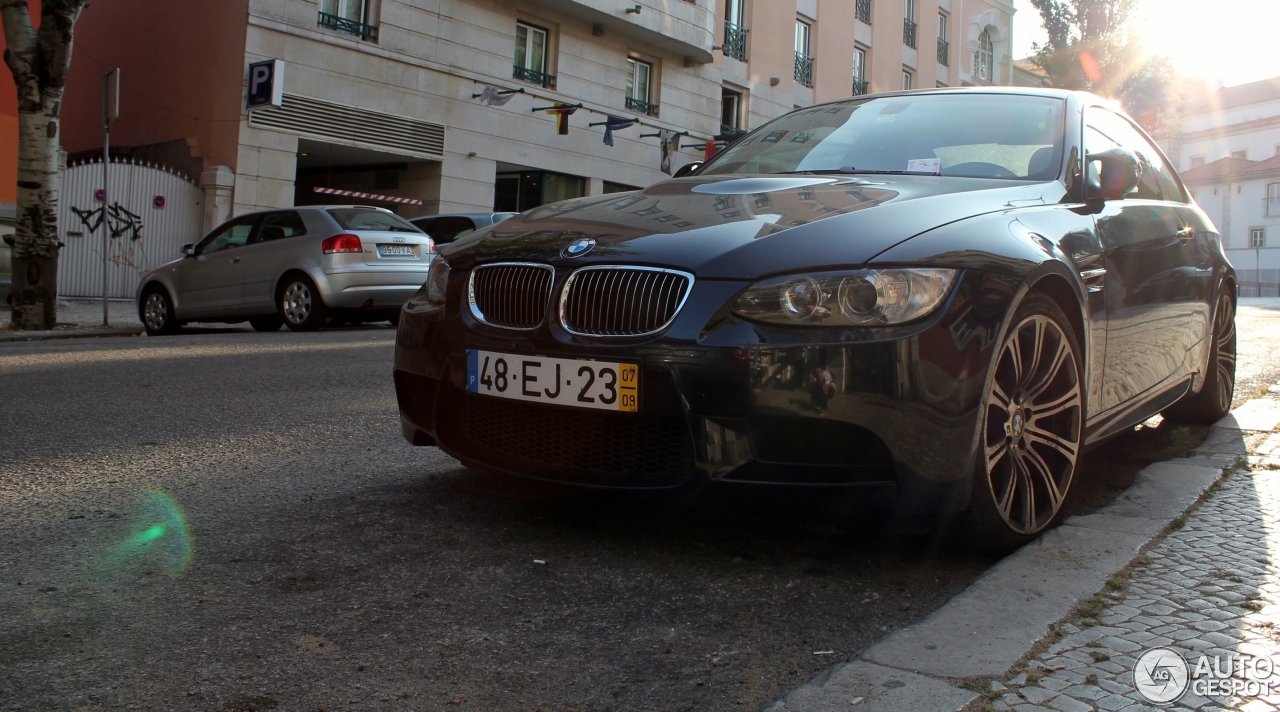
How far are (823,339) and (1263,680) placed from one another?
1143 mm

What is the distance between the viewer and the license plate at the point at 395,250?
11.8 meters

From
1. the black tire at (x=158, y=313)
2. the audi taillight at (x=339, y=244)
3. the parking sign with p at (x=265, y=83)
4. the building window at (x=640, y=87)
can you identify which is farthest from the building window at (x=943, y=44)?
→ the black tire at (x=158, y=313)

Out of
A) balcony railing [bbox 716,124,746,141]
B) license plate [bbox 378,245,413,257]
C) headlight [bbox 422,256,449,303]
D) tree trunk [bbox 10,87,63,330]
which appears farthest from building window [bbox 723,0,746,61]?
headlight [bbox 422,256,449,303]

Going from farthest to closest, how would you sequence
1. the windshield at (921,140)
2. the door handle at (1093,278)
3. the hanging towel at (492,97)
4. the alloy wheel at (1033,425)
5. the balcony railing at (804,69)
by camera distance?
the balcony railing at (804,69) < the hanging towel at (492,97) < the windshield at (921,140) < the door handle at (1093,278) < the alloy wheel at (1033,425)

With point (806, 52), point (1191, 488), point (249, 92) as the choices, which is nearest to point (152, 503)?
point (1191, 488)

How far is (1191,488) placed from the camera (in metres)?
3.63

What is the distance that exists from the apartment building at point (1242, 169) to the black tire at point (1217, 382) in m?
58.8

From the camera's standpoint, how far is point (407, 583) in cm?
268

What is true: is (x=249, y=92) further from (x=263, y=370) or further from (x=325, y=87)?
(x=263, y=370)

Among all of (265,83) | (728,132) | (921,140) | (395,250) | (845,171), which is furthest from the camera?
(728,132)

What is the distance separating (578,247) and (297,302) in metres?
9.44

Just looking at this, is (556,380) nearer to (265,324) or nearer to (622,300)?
(622,300)

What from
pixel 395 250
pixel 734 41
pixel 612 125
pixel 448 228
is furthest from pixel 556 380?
pixel 734 41

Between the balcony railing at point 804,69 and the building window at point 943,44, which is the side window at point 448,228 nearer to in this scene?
the balcony railing at point 804,69
